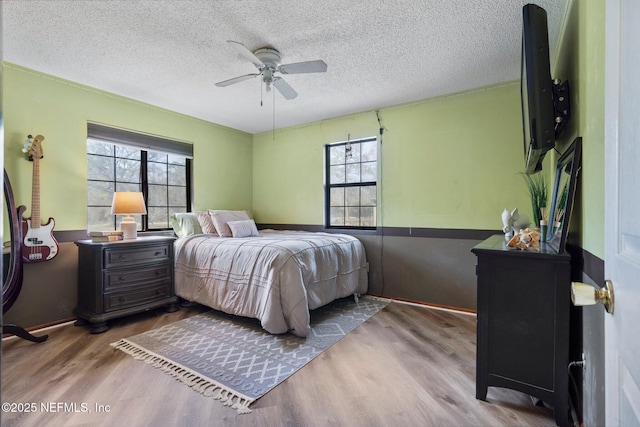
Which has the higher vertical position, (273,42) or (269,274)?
(273,42)

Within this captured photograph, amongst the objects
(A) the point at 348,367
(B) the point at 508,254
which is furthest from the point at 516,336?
(A) the point at 348,367

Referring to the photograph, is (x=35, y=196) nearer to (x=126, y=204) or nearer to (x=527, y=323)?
(x=126, y=204)

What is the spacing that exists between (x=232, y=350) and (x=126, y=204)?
179cm

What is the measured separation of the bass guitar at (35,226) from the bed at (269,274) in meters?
1.14

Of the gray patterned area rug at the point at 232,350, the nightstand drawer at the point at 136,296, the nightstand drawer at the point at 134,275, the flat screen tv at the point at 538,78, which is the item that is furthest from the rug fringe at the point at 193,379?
the flat screen tv at the point at 538,78

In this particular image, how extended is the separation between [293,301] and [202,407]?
1.01 meters

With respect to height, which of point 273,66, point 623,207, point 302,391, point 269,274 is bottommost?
point 302,391

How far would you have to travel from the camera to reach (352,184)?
424cm

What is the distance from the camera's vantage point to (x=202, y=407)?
1.77m

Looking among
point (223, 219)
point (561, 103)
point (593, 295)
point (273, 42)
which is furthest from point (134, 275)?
point (561, 103)

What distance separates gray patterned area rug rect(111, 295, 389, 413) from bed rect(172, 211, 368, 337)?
143 millimetres

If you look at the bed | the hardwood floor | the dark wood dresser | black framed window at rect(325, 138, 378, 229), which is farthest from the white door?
black framed window at rect(325, 138, 378, 229)

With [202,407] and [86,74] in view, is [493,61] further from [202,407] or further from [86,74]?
[86,74]

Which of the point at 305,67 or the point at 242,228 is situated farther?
the point at 242,228
